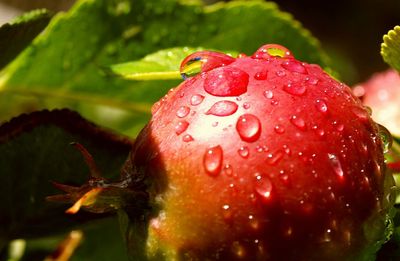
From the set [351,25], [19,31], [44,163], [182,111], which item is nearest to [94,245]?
[44,163]

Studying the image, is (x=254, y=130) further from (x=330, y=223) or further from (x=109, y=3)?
(x=109, y=3)

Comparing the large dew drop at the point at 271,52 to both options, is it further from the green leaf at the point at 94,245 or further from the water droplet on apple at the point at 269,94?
the green leaf at the point at 94,245

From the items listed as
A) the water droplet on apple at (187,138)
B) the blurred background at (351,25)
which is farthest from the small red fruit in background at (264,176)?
the blurred background at (351,25)


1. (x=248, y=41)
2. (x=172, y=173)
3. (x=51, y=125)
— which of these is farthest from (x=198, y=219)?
(x=248, y=41)

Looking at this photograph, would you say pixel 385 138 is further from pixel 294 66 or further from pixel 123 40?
pixel 123 40

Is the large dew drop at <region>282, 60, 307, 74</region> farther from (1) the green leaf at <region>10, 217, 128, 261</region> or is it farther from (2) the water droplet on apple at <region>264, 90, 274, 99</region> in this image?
(1) the green leaf at <region>10, 217, 128, 261</region>

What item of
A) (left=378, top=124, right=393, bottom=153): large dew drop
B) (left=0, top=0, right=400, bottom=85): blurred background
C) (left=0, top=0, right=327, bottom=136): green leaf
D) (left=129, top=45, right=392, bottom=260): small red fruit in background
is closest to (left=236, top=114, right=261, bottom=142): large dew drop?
(left=129, top=45, right=392, bottom=260): small red fruit in background
